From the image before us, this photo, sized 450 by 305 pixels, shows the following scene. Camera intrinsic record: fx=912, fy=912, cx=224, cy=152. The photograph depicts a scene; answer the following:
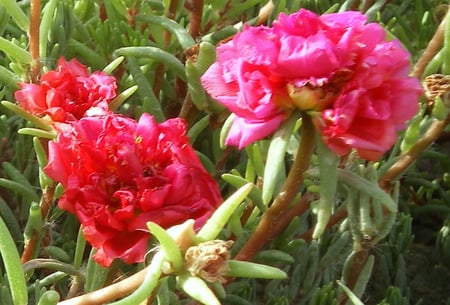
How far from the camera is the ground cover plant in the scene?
36.1 inches

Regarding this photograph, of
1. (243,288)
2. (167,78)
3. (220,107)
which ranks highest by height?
(220,107)

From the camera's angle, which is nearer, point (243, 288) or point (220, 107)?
point (220, 107)

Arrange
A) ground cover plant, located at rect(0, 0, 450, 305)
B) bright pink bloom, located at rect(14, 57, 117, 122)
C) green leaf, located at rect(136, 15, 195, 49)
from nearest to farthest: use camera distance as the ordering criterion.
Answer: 1. ground cover plant, located at rect(0, 0, 450, 305)
2. bright pink bloom, located at rect(14, 57, 117, 122)
3. green leaf, located at rect(136, 15, 195, 49)

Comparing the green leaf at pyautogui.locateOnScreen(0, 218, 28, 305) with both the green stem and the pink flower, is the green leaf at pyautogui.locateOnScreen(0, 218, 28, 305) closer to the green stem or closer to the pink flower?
the green stem

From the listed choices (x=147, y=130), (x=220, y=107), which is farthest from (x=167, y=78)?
(x=147, y=130)

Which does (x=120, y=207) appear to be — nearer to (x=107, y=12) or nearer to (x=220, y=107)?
(x=220, y=107)

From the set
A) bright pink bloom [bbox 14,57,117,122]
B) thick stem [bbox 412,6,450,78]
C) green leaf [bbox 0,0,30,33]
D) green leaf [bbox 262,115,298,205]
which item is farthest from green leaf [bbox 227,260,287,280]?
green leaf [bbox 0,0,30,33]

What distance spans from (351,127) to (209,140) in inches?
25.3

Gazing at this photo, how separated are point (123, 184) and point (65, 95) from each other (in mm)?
245

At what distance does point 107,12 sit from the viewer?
5.24 ft

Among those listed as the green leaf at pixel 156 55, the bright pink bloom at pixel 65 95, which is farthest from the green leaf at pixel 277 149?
the green leaf at pixel 156 55

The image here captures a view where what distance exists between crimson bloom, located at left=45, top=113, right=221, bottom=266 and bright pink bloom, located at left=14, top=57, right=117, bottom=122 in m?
0.15

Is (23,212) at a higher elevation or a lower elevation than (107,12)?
lower

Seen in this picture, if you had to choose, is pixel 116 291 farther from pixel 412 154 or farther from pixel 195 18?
pixel 195 18
